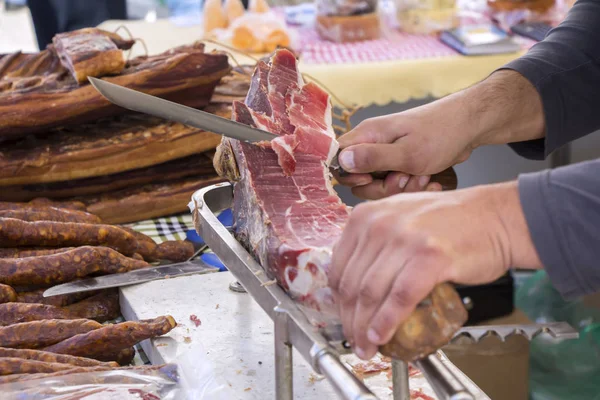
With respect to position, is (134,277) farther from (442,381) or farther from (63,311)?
(442,381)

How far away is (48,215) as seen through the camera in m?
2.09

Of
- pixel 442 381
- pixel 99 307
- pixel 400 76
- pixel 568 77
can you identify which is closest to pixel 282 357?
pixel 442 381

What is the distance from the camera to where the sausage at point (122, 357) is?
1616mm

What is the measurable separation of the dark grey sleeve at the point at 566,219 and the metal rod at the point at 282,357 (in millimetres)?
416

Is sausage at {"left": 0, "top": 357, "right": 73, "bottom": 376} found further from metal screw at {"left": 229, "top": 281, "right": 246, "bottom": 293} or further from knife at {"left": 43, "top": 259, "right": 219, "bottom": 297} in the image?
metal screw at {"left": 229, "top": 281, "right": 246, "bottom": 293}

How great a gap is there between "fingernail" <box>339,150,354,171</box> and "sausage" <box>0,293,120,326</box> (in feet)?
2.16

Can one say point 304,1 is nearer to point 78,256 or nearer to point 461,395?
point 78,256

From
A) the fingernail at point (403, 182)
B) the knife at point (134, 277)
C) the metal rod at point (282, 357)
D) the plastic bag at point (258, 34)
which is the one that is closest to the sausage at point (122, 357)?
the knife at point (134, 277)

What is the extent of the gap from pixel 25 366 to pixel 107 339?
0.18 m

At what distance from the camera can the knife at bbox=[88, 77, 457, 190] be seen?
1451mm

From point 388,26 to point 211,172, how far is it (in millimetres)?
2643

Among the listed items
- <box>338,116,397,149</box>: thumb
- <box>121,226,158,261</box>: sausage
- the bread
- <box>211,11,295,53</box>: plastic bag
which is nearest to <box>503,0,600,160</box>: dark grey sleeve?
<box>338,116,397,149</box>: thumb

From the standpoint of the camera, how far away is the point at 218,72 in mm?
2568

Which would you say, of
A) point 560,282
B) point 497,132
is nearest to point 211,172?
point 497,132
